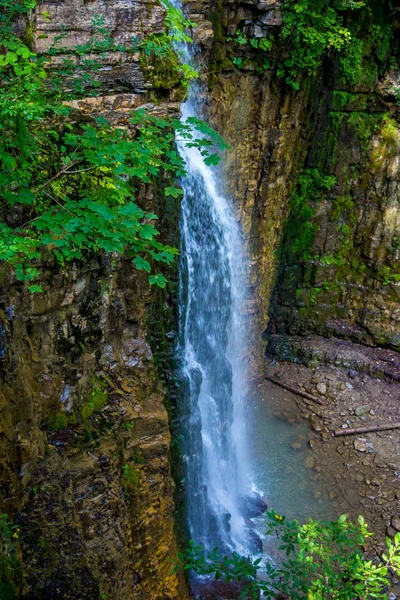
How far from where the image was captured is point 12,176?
3.50 m

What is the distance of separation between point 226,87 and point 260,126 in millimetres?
1207

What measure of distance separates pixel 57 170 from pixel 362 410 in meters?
9.23

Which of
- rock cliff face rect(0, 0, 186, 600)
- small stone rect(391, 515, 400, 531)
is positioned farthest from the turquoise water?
rock cliff face rect(0, 0, 186, 600)

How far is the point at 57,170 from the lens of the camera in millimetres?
3967

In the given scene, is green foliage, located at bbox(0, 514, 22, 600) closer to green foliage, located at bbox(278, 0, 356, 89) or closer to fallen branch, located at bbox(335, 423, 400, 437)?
fallen branch, located at bbox(335, 423, 400, 437)

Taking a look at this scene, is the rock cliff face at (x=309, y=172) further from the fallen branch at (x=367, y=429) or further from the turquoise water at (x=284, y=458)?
the fallen branch at (x=367, y=429)

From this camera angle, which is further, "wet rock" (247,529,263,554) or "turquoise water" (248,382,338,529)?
"turquoise water" (248,382,338,529)

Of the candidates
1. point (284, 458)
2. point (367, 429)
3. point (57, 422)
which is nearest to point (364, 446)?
point (367, 429)

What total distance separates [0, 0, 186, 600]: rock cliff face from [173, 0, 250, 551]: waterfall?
53.4 inches

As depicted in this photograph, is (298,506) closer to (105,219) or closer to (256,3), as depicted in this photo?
(105,219)

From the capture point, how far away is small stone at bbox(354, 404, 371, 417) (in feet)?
35.4

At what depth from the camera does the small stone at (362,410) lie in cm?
1078

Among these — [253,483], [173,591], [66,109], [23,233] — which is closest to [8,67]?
[66,109]

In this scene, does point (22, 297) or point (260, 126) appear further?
point (260, 126)
